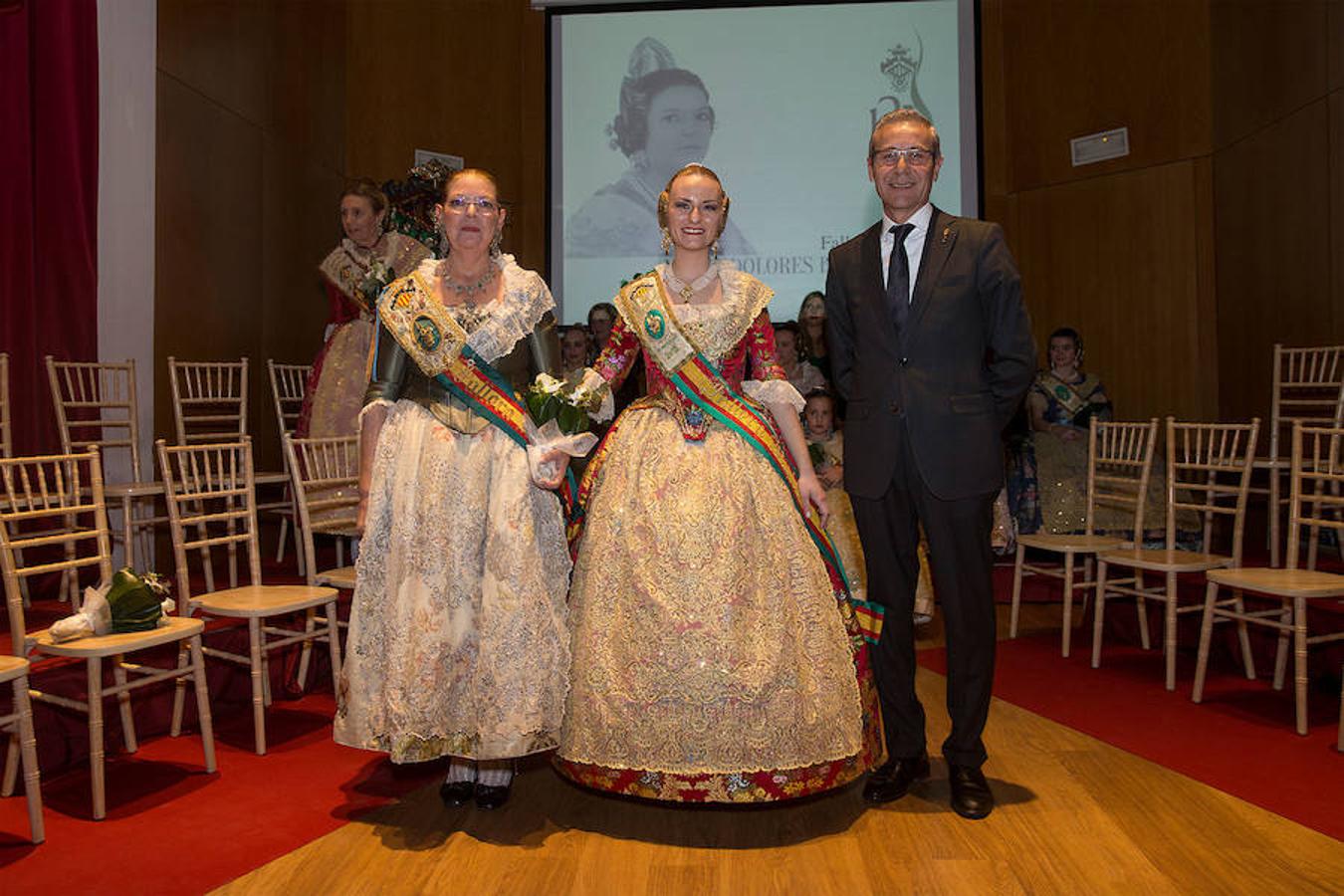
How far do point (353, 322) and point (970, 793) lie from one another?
143 inches

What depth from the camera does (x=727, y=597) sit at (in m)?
2.60

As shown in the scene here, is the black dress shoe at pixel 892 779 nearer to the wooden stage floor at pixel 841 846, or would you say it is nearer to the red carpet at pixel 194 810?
the wooden stage floor at pixel 841 846

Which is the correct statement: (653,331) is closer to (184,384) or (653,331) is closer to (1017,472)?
(184,384)

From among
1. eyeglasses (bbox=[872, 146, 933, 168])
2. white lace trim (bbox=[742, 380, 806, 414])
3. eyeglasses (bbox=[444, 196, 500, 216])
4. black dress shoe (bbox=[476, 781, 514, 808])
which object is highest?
eyeglasses (bbox=[872, 146, 933, 168])

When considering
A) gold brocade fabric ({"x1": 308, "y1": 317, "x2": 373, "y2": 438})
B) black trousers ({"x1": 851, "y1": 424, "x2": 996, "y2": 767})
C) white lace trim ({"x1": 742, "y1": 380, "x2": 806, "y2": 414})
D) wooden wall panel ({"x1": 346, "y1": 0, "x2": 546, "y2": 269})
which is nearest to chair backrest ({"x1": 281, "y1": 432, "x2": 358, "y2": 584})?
gold brocade fabric ({"x1": 308, "y1": 317, "x2": 373, "y2": 438})

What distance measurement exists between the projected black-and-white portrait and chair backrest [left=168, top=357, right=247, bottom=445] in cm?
276

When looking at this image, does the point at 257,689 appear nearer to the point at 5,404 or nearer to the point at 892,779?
the point at 5,404

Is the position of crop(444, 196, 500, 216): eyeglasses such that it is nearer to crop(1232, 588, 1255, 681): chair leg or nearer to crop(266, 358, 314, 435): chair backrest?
crop(266, 358, 314, 435): chair backrest

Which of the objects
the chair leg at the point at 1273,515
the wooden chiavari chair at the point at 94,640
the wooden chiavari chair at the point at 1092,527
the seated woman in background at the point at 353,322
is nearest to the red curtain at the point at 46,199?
the seated woman in background at the point at 353,322

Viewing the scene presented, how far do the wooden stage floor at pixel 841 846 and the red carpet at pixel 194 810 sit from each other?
0.44 ft

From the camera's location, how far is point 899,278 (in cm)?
278

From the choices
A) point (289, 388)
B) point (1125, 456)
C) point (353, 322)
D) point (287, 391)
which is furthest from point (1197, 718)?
point (289, 388)

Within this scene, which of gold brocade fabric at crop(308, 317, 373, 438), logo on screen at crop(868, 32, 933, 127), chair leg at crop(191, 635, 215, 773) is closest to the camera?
chair leg at crop(191, 635, 215, 773)

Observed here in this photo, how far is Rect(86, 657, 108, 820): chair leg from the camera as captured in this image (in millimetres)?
2779
